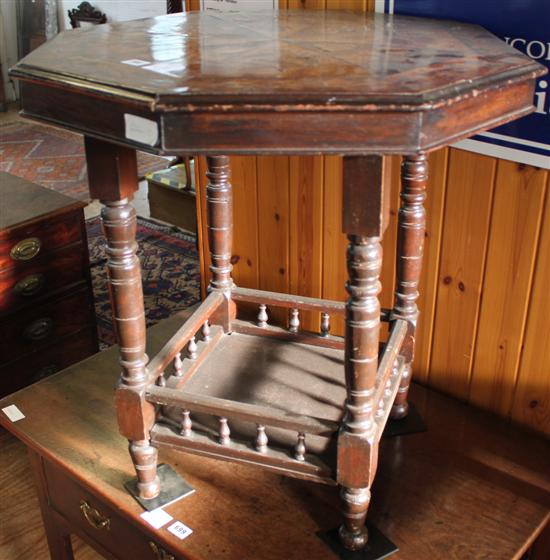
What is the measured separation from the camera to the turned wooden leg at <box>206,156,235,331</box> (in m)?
1.62

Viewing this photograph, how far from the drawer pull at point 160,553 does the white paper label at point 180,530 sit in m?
0.06

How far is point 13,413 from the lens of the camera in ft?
5.71

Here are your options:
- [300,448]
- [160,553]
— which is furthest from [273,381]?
[160,553]

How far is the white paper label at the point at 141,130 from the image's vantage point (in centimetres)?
95

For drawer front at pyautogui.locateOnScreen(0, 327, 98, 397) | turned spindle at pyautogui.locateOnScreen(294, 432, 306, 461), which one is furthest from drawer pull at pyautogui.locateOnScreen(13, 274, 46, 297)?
turned spindle at pyautogui.locateOnScreen(294, 432, 306, 461)

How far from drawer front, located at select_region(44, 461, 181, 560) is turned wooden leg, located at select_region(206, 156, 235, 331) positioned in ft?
1.55

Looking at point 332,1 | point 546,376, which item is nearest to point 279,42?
point 332,1

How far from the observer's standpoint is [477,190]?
5.02 ft

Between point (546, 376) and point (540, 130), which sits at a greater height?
point (540, 130)

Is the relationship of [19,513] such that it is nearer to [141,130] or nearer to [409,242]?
[409,242]

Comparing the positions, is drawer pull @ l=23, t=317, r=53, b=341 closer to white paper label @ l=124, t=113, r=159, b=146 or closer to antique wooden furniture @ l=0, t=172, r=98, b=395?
antique wooden furniture @ l=0, t=172, r=98, b=395

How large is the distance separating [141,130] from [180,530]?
779mm

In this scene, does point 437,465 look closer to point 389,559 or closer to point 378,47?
point 389,559

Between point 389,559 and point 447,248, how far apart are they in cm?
66
